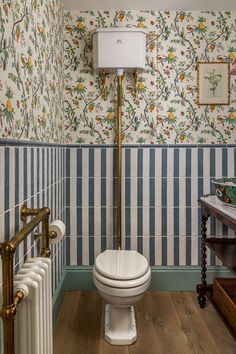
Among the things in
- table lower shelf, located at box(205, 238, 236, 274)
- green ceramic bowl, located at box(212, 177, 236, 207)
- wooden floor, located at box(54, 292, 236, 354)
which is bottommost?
wooden floor, located at box(54, 292, 236, 354)

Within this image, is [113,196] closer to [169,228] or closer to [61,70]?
[169,228]

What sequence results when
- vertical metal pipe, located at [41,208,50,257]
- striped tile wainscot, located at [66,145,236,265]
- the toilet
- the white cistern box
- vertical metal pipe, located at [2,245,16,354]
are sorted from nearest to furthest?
vertical metal pipe, located at [2,245,16,354] → vertical metal pipe, located at [41,208,50,257] → the toilet → the white cistern box → striped tile wainscot, located at [66,145,236,265]

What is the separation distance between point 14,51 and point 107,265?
1.33 meters

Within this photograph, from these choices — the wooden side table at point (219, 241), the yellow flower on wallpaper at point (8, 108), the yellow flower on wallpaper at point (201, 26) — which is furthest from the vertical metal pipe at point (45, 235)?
the yellow flower on wallpaper at point (201, 26)

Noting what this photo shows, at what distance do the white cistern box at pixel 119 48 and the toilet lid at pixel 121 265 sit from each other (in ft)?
4.35

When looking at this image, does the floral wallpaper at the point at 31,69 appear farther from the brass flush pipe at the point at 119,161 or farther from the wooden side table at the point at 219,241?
the wooden side table at the point at 219,241

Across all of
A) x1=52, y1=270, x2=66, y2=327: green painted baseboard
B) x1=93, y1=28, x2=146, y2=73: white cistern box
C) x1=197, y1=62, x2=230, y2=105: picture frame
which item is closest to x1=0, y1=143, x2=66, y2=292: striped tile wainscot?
x1=52, y1=270, x2=66, y2=327: green painted baseboard

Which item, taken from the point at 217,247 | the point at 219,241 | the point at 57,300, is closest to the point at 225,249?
the point at 217,247

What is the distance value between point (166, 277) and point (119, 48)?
1789 mm

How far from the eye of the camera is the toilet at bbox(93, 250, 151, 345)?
2170 millimetres

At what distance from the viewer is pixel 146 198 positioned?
311 centimetres

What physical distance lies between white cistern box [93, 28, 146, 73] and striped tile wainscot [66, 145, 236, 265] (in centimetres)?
64

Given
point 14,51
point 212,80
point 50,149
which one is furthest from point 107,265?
point 212,80

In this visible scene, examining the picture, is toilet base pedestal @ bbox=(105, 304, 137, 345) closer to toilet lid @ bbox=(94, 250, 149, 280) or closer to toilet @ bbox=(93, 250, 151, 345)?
toilet @ bbox=(93, 250, 151, 345)
